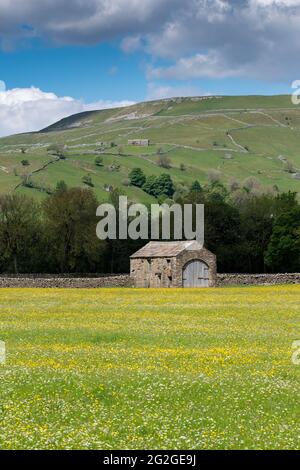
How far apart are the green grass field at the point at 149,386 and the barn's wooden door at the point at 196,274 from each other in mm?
50310

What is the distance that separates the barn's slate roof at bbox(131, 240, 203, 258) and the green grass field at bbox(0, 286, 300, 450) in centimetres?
5088

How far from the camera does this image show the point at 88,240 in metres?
106

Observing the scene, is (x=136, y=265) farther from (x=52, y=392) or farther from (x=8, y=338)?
(x=52, y=392)

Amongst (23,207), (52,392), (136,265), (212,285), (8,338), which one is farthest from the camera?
(23,207)

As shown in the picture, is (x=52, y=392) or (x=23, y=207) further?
(x=23, y=207)

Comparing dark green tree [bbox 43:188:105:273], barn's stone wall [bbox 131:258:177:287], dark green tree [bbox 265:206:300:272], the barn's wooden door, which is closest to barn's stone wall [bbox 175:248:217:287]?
the barn's wooden door

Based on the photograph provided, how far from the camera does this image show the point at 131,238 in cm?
11519

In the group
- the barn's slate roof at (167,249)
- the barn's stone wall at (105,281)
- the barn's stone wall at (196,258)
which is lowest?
the barn's stone wall at (105,281)

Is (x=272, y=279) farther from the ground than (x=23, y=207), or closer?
closer

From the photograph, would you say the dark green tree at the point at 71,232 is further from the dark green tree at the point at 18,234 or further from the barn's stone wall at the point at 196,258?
the barn's stone wall at the point at 196,258

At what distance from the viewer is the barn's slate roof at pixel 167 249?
Result: 8575 cm

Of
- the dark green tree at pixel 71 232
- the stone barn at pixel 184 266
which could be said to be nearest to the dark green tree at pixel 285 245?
the dark green tree at pixel 71 232

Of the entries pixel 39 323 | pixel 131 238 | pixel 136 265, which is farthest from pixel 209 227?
pixel 39 323
